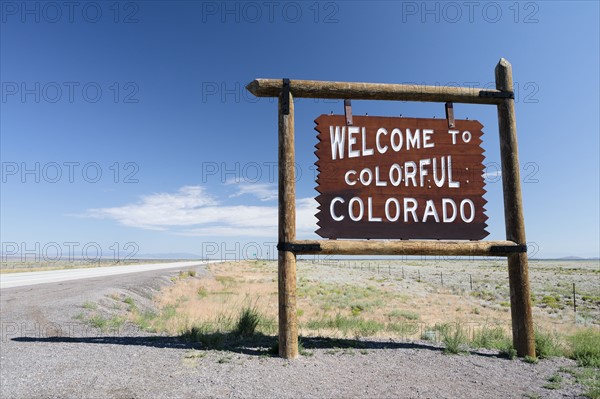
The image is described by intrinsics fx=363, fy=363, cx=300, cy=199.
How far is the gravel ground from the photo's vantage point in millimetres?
4926

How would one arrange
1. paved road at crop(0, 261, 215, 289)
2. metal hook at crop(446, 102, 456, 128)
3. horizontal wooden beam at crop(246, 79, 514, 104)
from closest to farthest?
horizontal wooden beam at crop(246, 79, 514, 104) < metal hook at crop(446, 102, 456, 128) < paved road at crop(0, 261, 215, 289)

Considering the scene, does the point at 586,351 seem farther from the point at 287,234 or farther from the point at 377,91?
the point at 377,91

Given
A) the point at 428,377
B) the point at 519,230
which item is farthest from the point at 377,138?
the point at 428,377

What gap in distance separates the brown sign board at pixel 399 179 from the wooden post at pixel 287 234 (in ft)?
1.91

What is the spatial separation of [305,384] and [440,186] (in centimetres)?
447

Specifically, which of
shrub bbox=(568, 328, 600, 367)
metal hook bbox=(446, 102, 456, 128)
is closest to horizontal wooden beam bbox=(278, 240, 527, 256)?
shrub bbox=(568, 328, 600, 367)

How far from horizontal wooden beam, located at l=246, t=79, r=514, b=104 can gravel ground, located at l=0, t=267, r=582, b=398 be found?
15.9ft

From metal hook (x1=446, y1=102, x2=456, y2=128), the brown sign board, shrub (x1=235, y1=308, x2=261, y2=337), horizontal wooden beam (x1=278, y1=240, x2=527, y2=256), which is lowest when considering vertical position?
shrub (x1=235, y1=308, x2=261, y2=337)

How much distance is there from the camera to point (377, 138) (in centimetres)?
721

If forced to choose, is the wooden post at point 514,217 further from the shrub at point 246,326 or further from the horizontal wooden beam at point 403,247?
the shrub at point 246,326

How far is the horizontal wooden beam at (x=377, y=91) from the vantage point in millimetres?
6898

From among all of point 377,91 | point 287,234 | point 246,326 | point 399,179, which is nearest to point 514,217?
point 399,179

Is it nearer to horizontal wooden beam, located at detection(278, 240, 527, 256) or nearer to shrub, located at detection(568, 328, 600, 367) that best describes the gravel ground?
shrub, located at detection(568, 328, 600, 367)

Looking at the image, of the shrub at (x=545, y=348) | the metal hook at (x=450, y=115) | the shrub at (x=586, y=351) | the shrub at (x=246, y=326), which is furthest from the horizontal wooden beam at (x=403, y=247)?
the shrub at (x=246, y=326)
